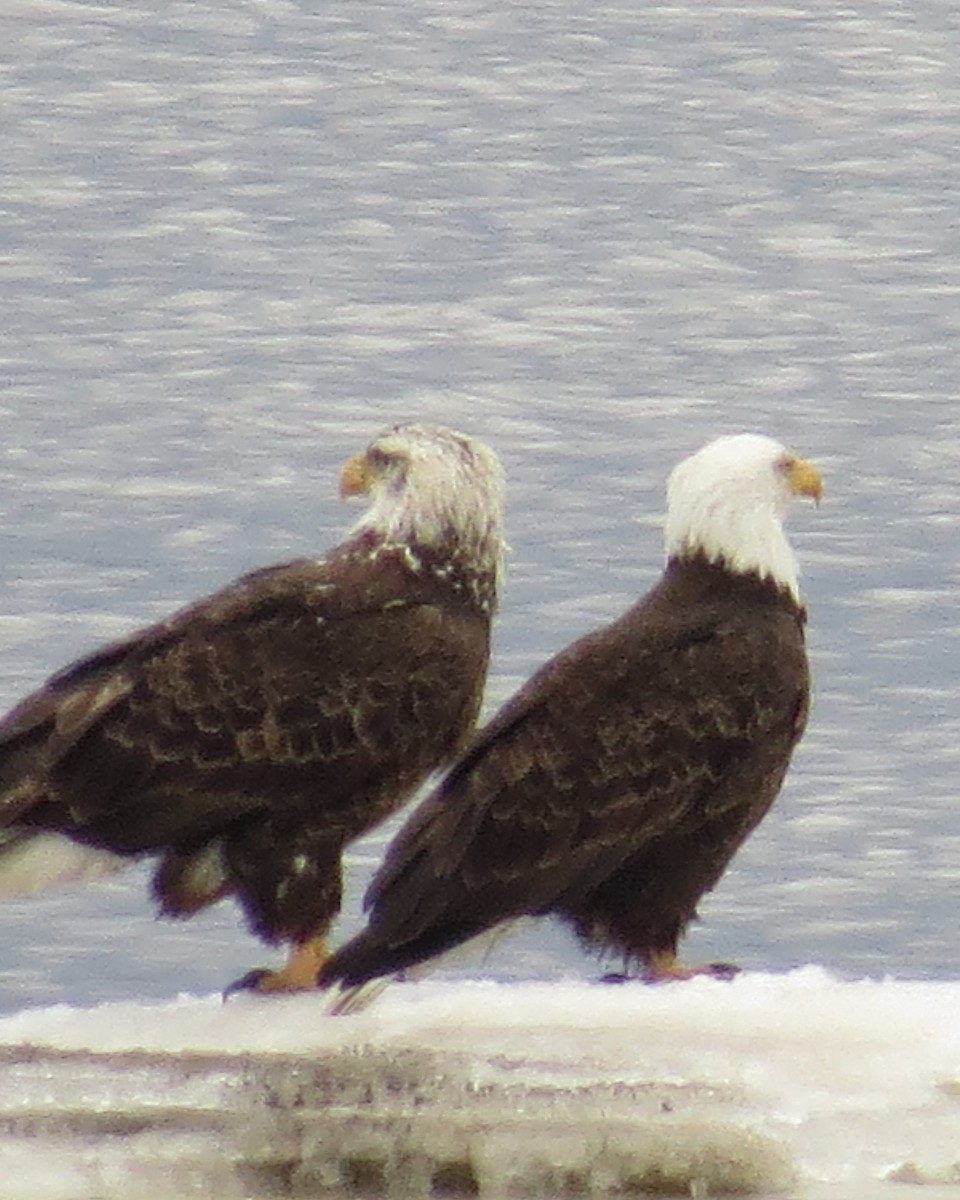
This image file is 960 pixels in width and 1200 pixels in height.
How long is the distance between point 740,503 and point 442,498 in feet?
2.33

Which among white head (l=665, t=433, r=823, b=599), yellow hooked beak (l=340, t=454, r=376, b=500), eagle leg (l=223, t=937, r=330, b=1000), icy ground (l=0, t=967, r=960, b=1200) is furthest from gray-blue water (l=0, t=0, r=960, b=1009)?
icy ground (l=0, t=967, r=960, b=1200)

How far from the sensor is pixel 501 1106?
8.65 meters

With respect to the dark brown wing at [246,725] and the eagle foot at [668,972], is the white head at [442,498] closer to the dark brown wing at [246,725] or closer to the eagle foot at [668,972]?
the dark brown wing at [246,725]

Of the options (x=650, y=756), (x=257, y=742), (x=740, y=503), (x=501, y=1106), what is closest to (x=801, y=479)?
(x=740, y=503)

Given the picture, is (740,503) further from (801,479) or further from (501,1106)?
(501,1106)

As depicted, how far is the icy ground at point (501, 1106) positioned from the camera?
28.1ft

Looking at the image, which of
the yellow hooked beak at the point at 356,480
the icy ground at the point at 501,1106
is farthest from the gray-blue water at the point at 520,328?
the icy ground at the point at 501,1106

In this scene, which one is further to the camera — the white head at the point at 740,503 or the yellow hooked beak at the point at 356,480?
the yellow hooked beak at the point at 356,480

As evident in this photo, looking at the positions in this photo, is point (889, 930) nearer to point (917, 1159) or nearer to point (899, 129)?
point (917, 1159)

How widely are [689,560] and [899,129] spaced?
6812 cm

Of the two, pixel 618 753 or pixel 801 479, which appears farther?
pixel 801 479

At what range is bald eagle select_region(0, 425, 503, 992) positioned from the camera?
9.97 m

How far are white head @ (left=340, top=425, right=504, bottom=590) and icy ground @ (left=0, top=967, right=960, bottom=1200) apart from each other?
1496 millimetres

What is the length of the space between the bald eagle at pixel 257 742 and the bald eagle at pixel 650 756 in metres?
0.19
